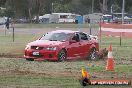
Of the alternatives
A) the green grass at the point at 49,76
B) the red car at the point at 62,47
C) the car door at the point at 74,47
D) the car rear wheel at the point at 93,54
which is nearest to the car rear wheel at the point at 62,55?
the red car at the point at 62,47

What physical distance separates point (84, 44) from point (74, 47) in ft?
2.83

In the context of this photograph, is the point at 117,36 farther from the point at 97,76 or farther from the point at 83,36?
the point at 97,76

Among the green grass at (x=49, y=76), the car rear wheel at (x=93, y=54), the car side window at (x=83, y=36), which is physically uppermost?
the car side window at (x=83, y=36)

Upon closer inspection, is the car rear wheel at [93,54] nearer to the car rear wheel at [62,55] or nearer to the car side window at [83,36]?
the car side window at [83,36]

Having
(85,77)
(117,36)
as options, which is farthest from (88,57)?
(117,36)

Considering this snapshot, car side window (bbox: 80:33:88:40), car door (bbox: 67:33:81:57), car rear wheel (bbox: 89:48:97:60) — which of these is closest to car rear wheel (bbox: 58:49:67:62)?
car door (bbox: 67:33:81:57)

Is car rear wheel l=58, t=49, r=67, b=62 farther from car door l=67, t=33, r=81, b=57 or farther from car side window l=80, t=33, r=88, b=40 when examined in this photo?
car side window l=80, t=33, r=88, b=40

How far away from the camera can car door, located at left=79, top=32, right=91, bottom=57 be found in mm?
22953

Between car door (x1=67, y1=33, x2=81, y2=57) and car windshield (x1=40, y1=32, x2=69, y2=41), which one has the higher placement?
car windshield (x1=40, y1=32, x2=69, y2=41)

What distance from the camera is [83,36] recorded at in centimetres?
2341

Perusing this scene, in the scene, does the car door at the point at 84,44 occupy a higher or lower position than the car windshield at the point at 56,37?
lower

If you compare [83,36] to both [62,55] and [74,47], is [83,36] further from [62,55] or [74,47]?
[62,55]

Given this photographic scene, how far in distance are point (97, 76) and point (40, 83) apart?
2.41 metres

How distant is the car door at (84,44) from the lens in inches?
904
